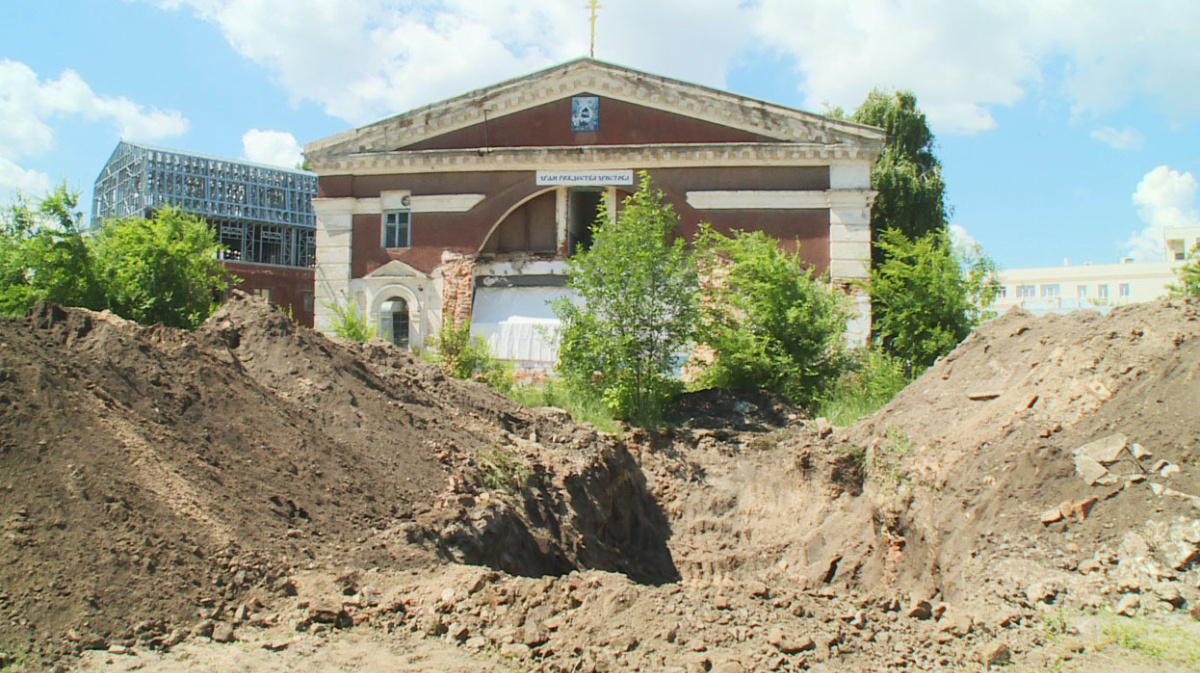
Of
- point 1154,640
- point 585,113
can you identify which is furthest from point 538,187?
point 1154,640

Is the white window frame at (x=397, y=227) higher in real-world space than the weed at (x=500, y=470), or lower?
higher

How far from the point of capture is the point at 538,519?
1095 cm

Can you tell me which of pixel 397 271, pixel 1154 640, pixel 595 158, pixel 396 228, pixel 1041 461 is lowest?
pixel 1154 640

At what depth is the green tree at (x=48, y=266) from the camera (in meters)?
18.4

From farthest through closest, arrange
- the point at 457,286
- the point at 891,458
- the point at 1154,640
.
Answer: the point at 457,286, the point at 891,458, the point at 1154,640

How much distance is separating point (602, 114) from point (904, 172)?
48.1 ft

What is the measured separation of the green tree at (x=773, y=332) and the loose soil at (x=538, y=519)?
2.85 metres

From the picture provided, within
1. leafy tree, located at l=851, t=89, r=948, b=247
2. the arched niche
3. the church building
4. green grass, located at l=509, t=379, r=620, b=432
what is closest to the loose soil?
green grass, located at l=509, t=379, r=620, b=432

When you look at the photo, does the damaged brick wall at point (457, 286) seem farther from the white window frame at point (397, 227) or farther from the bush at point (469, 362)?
the bush at point (469, 362)

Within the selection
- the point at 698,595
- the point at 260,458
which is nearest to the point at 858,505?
the point at 698,595

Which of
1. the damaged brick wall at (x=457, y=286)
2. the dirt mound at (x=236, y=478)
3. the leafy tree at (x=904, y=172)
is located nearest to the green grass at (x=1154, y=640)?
the dirt mound at (x=236, y=478)

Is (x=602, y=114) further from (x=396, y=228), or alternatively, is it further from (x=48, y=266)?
(x=48, y=266)

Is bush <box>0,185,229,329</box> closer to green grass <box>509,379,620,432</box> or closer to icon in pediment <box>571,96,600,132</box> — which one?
green grass <box>509,379,620,432</box>

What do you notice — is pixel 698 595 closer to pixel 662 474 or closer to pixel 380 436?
pixel 380 436
